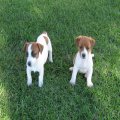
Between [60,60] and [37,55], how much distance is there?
43.4 inches

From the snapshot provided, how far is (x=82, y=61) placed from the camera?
569 cm

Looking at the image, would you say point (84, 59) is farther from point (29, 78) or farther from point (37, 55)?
point (29, 78)

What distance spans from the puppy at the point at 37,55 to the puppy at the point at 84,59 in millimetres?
546

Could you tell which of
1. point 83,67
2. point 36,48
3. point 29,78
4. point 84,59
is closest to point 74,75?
point 83,67

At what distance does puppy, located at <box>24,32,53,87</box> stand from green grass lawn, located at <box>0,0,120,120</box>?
0.76ft

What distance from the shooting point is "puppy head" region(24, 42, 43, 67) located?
5312 mm

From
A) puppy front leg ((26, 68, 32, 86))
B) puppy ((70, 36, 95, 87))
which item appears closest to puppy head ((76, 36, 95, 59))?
puppy ((70, 36, 95, 87))

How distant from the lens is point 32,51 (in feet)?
17.4

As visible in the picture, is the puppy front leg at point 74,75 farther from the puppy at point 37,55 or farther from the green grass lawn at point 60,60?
the puppy at point 37,55

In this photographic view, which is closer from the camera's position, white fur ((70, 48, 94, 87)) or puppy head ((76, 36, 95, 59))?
puppy head ((76, 36, 95, 59))

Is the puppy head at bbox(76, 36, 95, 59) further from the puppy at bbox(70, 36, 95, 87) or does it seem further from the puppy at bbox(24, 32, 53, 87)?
the puppy at bbox(24, 32, 53, 87)

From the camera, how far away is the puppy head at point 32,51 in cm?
531

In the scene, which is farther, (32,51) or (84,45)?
(84,45)

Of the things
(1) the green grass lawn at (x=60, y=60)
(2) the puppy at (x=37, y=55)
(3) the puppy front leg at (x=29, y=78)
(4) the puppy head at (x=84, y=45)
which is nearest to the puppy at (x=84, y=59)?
(4) the puppy head at (x=84, y=45)
